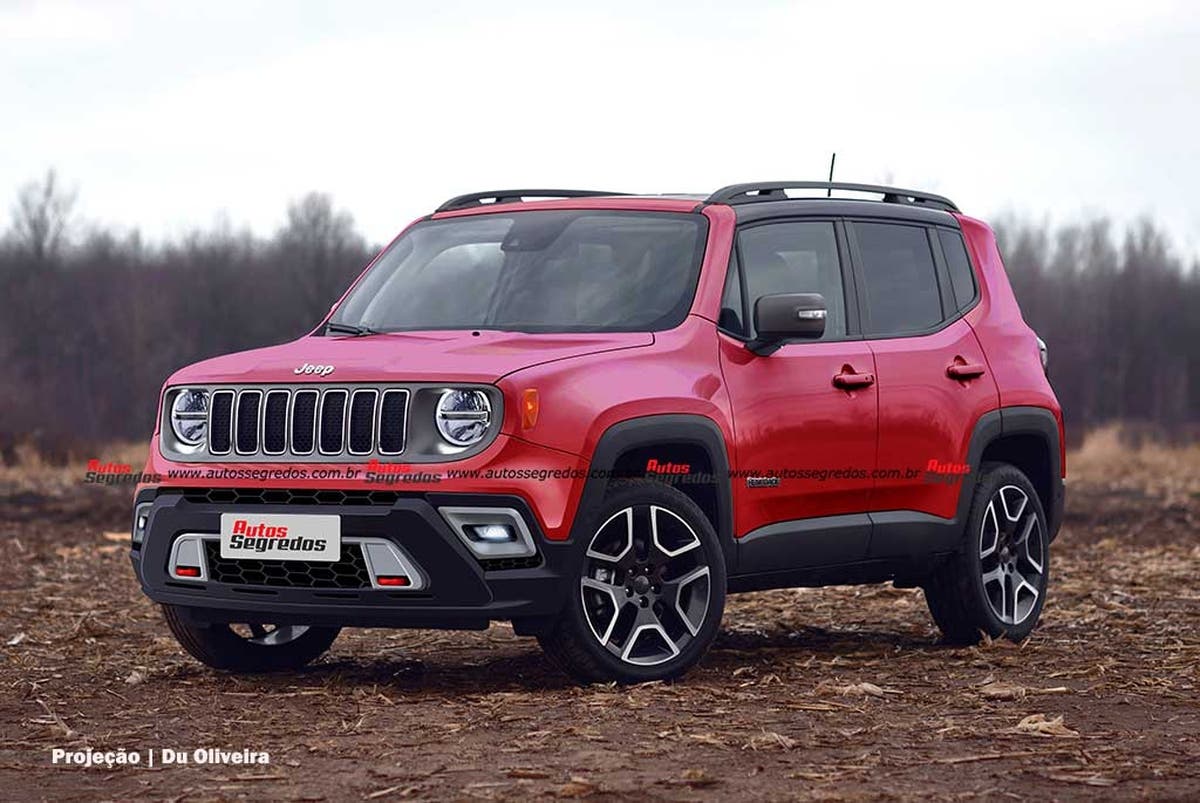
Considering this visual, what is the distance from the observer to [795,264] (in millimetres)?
8836

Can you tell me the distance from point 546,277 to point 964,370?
2290 millimetres

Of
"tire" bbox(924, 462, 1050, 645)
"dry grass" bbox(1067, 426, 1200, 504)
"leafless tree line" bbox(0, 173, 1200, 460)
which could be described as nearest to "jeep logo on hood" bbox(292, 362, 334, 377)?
"tire" bbox(924, 462, 1050, 645)

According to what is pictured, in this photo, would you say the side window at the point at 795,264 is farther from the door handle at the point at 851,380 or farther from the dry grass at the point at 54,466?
the dry grass at the point at 54,466

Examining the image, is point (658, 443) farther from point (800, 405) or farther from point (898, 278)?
point (898, 278)

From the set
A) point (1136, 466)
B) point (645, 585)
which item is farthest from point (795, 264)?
point (1136, 466)

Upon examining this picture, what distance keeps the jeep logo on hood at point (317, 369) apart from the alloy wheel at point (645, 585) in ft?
3.99

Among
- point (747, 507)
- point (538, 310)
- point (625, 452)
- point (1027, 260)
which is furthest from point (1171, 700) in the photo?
point (1027, 260)

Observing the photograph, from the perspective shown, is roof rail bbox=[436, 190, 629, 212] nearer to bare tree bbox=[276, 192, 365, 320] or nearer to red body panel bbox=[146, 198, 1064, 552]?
red body panel bbox=[146, 198, 1064, 552]

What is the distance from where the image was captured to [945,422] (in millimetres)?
9258

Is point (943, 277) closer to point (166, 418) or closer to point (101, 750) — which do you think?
point (166, 418)

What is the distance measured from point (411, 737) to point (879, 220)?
13.1ft

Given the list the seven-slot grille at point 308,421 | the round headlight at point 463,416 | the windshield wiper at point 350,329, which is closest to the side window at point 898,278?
the windshield wiper at point 350,329

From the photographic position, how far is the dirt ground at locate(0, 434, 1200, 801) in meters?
5.93

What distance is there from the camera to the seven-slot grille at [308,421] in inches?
288
